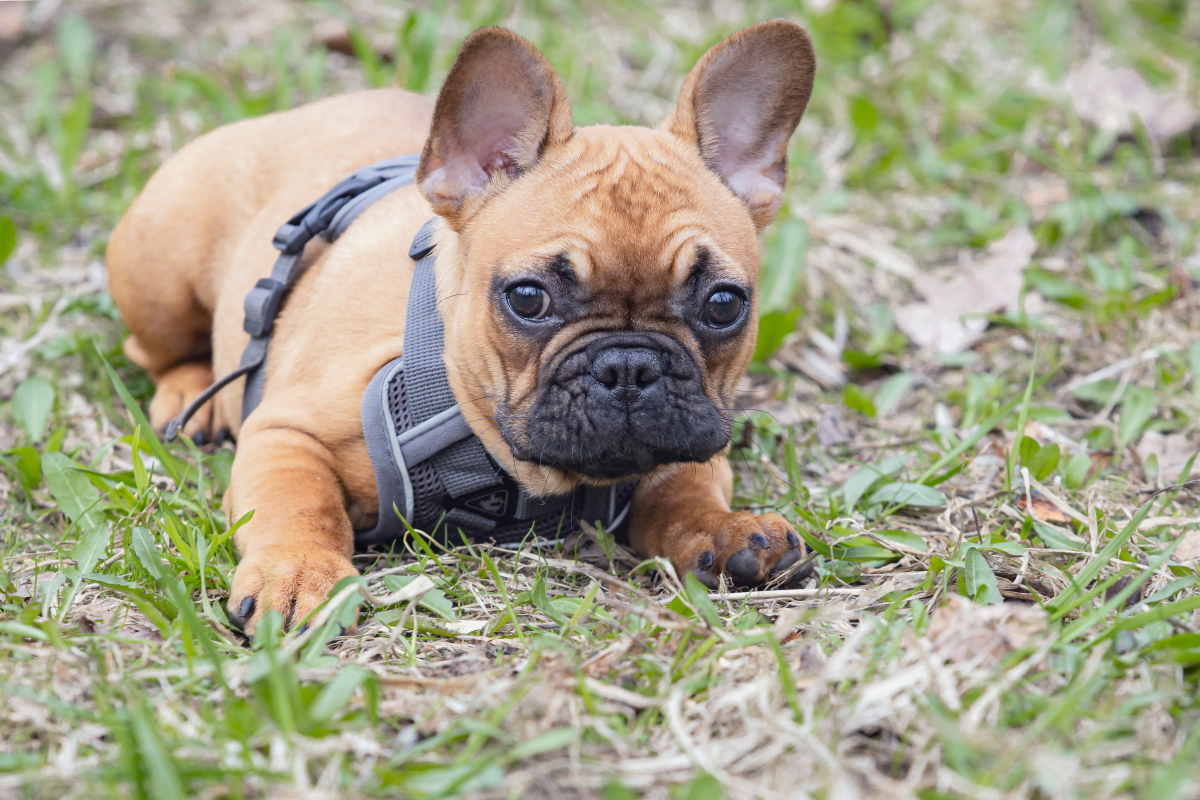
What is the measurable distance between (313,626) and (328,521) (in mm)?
620

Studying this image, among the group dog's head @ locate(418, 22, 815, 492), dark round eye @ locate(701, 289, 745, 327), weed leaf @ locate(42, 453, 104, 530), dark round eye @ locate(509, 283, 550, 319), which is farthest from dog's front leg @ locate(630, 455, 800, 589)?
weed leaf @ locate(42, 453, 104, 530)

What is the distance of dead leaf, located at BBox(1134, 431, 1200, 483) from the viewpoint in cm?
459

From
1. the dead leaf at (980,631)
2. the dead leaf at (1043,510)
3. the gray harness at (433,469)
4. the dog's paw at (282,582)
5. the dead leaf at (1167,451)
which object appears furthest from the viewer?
the dead leaf at (1167,451)

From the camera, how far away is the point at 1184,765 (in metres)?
2.27

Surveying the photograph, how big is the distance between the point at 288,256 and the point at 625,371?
6.48ft

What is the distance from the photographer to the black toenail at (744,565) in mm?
3570

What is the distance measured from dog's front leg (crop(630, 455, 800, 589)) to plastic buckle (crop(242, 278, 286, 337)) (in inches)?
70.7

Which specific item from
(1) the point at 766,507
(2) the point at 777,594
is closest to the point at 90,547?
(2) the point at 777,594

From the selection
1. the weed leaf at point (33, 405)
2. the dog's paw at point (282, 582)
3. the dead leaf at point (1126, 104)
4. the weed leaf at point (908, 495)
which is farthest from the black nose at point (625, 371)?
the dead leaf at point (1126, 104)

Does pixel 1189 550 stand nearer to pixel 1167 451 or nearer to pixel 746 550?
pixel 1167 451

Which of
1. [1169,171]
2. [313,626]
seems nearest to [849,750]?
[313,626]

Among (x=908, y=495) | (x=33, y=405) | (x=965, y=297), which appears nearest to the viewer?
(x=908, y=495)

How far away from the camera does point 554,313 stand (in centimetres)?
348

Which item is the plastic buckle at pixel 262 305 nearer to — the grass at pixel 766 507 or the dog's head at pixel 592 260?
the grass at pixel 766 507
